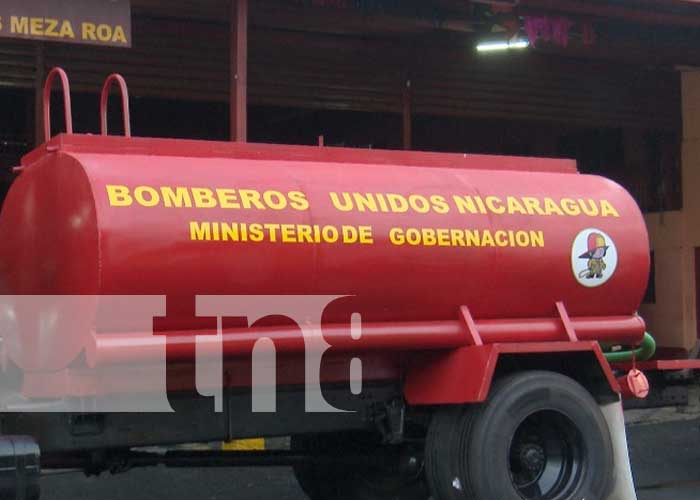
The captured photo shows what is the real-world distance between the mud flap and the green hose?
607 millimetres

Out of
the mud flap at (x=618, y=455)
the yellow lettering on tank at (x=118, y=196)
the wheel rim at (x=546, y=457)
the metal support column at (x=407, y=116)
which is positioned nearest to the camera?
the yellow lettering on tank at (x=118, y=196)

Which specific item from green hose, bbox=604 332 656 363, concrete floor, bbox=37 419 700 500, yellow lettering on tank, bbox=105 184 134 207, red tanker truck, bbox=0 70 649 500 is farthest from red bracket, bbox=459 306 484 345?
concrete floor, bbox=37 419 700 500

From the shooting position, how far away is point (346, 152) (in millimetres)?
6148

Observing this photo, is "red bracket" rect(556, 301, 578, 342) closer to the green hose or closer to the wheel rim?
the wheel rim

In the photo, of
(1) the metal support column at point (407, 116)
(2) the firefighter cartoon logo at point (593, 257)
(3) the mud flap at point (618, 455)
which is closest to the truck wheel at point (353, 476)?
(3) the mud flap at point (618, 455)

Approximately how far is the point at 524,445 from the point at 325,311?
1.49 m


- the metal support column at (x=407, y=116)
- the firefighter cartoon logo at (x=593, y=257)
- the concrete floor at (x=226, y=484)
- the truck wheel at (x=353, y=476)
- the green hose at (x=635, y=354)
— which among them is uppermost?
the metal support column at (x=407, y=116)

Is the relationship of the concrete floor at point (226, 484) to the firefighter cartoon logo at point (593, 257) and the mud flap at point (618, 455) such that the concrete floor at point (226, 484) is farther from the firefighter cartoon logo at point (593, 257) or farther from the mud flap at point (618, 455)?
the firefighter cartoon logo at point (593, 257)

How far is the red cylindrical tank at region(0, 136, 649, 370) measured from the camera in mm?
5109

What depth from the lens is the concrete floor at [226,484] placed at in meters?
8.32

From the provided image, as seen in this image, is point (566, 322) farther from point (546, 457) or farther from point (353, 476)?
point (353, 476)

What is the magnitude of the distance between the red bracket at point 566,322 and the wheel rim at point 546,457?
0.44 metres

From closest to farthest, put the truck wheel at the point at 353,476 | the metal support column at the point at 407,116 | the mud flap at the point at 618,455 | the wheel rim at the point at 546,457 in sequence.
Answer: the wheel rim at the point at 546,457
the mud flap at the point at 618,455
the truck wheel at the point at 353,476
the metal support column at the point at 407,116

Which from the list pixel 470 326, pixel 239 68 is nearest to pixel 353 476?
pixel 470 326
